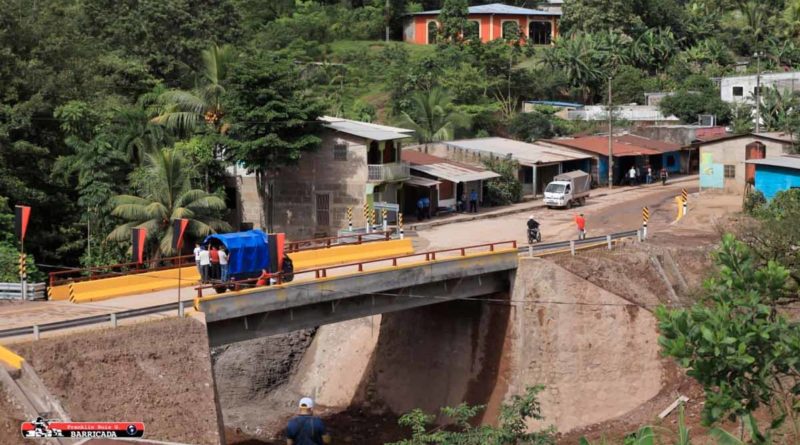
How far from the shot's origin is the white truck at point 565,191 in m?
64.6

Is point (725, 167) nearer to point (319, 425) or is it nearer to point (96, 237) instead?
point (96, 237)

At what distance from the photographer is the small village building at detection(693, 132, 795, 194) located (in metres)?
64.3

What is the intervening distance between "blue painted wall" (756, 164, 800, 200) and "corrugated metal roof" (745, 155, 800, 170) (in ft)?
0.84

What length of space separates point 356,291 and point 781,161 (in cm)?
2758

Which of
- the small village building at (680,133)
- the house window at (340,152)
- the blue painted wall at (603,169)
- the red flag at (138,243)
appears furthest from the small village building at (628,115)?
the red flag at (138,243)

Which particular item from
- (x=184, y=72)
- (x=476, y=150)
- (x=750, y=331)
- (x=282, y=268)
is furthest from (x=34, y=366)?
(x=184, y=72)

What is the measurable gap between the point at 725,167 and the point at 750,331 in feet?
157

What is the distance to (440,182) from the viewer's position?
6341cm

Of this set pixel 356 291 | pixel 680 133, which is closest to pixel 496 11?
pixel 680 133

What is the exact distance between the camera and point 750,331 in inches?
774

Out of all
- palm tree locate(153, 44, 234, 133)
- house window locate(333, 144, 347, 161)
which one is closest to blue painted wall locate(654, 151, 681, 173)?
house window locate(333, 144, 347, 161)

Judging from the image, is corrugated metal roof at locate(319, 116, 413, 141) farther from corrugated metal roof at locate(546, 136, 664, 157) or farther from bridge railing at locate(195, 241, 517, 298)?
corrugated metal roof at locate(546, 136, 664, 157)

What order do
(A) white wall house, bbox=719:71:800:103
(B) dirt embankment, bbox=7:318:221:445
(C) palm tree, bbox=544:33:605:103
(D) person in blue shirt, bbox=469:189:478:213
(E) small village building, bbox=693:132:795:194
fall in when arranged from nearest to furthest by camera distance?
(B) dirt embankment, bbox=7:318:221:445, (D) person in blue shirt, bbox=469:189:478:213, (E) small village building, bbox=693:132:795:194, (A) white wall house, bbox=719:71:800:103, (C) palm tree, bbox=544:33:605:103

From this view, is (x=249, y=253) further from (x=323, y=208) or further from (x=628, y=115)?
(x=628, y=115)
